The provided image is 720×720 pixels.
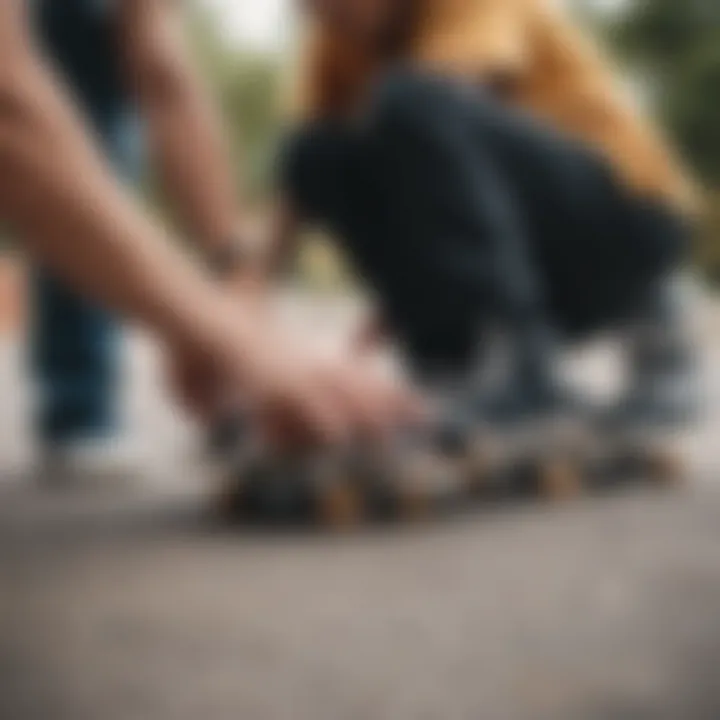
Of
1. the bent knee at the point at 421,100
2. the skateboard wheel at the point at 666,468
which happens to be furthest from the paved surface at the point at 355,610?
the bent knee at the point at 421,100

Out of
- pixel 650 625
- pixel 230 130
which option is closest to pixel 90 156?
pixel 230 130

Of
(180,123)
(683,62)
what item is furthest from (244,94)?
(683,62)

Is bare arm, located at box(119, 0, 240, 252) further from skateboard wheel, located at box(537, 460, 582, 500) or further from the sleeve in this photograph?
skateboard wheel, located at box(537, 460, 582, 500)

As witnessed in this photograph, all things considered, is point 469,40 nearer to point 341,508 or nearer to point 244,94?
point 244,94

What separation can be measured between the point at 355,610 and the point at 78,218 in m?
0.15

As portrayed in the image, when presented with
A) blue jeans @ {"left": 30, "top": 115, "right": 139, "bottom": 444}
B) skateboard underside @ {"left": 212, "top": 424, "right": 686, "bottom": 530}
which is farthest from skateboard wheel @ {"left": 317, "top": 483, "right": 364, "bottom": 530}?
blue jeans @ {"left": 30, "top": 115, "right": 139, "bottom": 444}

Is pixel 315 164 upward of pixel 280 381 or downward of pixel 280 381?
upward

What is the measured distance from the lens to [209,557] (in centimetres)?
45

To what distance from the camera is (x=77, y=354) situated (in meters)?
0.52

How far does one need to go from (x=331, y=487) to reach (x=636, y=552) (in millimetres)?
137

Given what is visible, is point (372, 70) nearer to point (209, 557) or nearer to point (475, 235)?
point (475, 235)

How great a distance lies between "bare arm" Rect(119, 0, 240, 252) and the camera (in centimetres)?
42

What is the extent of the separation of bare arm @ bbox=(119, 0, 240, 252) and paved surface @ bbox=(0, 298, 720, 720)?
0.18ft

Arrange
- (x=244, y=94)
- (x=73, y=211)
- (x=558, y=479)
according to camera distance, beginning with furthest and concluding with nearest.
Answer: (x=558, y=479) < (x=244, y=94) < (x=73, y=211)
